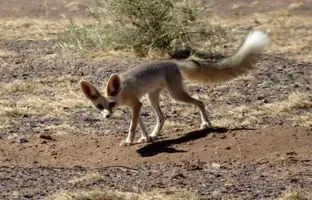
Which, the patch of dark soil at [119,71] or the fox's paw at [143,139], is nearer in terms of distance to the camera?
the fox's paw at [143,139]

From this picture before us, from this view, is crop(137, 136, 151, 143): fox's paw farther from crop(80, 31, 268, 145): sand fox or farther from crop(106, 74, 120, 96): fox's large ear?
crop(106, 74, 120, 96): fox's large ear

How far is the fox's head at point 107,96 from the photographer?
31.0 ft

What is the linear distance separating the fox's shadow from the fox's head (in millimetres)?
681

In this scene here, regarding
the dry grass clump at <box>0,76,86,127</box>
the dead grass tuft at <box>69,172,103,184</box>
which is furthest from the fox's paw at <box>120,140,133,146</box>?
the dry grass clump at <box>0,76,86,127</box>

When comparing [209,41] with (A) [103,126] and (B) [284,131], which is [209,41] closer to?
(A) [103,126]

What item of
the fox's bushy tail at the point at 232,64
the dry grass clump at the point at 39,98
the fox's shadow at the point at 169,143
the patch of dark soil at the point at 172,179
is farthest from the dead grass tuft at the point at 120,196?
the dry grass clump at the point at 39,98

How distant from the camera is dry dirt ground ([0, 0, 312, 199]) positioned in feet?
25.6

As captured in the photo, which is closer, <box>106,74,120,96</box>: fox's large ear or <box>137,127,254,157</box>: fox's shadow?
<box>137,127,254,157</box>: fox's shadow

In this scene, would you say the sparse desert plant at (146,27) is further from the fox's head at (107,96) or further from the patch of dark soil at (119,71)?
the fox's head at (107,96)

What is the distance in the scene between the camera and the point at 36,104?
12.9m

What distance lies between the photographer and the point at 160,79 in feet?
33.0

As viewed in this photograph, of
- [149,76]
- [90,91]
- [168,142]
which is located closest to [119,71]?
[149,76]

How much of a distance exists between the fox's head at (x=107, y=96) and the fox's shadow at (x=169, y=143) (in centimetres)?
68

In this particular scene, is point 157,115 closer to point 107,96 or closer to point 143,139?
point 143,139
